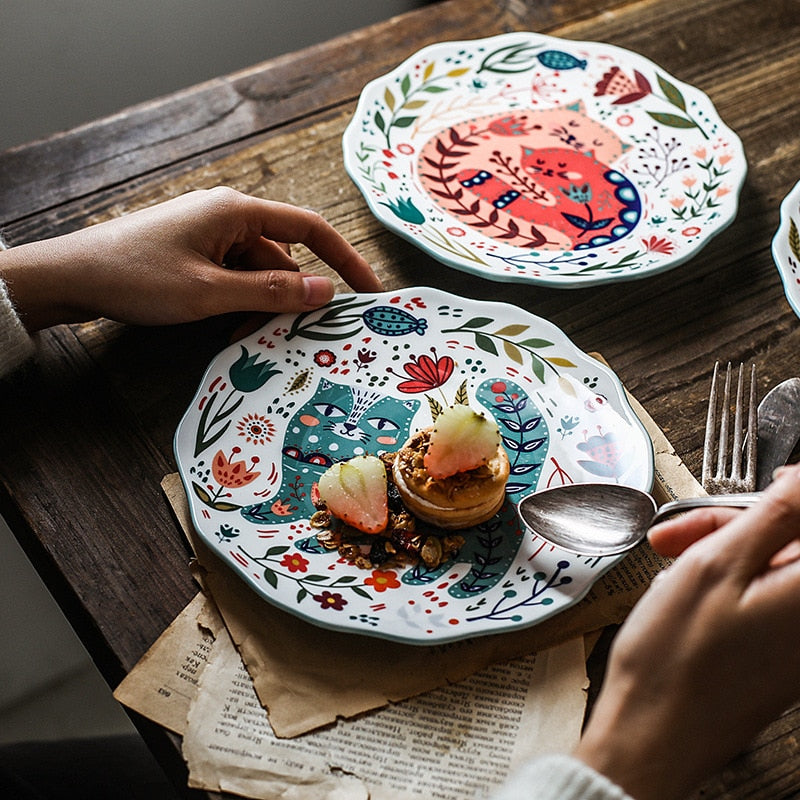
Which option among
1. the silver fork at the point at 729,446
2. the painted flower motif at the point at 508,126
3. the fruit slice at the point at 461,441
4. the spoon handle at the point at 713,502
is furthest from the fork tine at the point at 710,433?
the painted flower motif at the point at 508,126

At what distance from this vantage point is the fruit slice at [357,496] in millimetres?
746

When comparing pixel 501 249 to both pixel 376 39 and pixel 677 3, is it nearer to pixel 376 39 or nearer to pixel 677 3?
pixel 376 39

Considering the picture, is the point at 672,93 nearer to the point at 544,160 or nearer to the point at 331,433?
the point at 544,160

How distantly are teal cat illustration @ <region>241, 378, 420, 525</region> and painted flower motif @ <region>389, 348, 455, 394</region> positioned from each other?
0.7 inches

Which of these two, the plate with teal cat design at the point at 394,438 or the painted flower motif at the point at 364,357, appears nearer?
the plate with teal cat design at the point at 394,438

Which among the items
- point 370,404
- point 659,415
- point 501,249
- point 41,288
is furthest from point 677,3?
point 41,288

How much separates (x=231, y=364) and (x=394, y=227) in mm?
246

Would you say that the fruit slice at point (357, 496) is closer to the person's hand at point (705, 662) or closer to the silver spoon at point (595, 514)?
the silver spoon at point (595, 514)

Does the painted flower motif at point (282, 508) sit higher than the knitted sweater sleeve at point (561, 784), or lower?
lower

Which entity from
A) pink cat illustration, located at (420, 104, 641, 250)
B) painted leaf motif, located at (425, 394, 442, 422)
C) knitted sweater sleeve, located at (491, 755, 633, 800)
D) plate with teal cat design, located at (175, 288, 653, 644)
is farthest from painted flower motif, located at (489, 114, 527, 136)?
knitted sweater sleeve, located at (491, 755, 633, 800)

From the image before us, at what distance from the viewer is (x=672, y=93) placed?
1.19m

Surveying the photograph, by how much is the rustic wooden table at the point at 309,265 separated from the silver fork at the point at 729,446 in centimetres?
2

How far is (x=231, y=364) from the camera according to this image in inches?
34.0

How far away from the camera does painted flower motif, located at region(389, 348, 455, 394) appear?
0.87 meters
